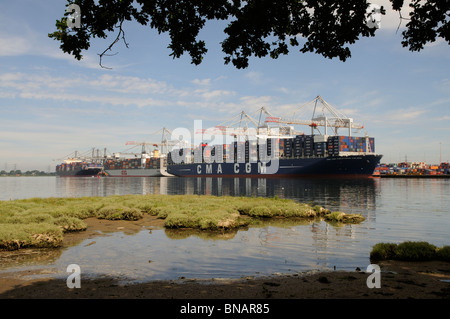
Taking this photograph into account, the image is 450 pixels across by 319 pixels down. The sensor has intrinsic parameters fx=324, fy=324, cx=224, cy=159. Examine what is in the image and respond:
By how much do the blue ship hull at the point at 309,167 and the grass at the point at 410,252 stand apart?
97706mm

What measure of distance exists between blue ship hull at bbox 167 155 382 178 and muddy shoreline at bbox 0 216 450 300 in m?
101

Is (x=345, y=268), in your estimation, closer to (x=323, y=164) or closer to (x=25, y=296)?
(x=25, y=296)

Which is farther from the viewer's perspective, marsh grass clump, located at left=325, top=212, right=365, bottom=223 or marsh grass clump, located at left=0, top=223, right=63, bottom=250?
marsh grass clump, located at left=325, top=212, right=365, bottom=223

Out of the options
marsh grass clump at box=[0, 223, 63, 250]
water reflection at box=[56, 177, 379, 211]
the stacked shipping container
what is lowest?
water reflection at box=[56, 177, 379, 211]

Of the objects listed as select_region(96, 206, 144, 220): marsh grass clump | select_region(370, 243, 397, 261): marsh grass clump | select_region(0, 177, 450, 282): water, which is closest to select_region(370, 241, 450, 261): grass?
select_region(370, 243, 397, 261): marsh grass clump

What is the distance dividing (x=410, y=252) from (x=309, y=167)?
102 metres

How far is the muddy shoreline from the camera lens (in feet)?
25.7

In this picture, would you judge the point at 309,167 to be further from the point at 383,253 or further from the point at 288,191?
the point at 383,253

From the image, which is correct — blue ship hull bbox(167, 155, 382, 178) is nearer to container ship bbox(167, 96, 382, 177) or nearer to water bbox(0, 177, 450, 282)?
container ship bbox(167, 96, 382, 177)

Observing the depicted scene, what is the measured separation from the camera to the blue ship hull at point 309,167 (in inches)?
4186

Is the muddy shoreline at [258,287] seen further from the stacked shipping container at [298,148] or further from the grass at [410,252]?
the stacked shipping container at [298,148]

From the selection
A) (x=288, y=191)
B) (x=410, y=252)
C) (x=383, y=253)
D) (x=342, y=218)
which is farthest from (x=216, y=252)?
(x=288, y=191)

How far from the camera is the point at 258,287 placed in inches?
344

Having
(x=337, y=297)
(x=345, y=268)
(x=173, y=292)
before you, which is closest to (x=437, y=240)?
(x=345, y=268)
